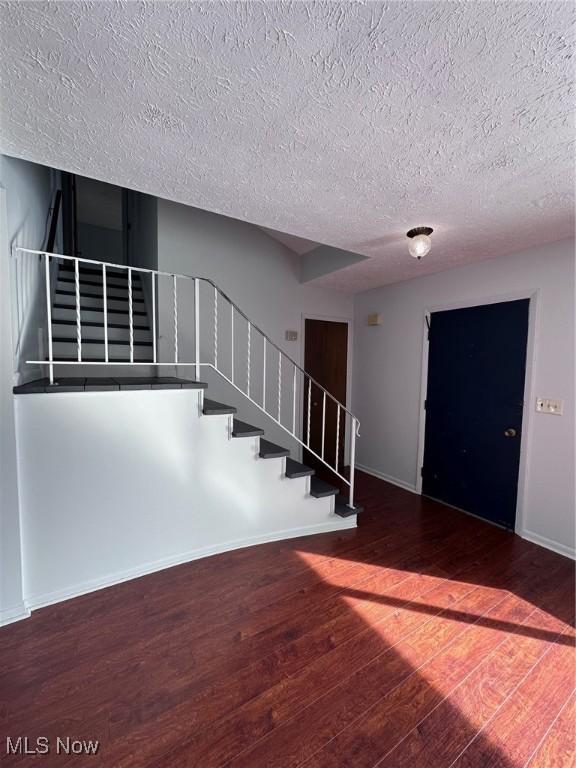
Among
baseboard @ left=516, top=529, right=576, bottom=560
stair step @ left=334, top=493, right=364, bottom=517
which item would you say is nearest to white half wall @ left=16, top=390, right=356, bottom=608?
stair step @ left=334, top=493, right=364, bottom=517

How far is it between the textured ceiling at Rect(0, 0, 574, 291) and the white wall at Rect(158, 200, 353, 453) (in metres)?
1.34

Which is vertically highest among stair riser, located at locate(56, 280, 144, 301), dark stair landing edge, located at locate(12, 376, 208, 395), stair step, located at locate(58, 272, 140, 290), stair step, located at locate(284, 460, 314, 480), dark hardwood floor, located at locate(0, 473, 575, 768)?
stair step, located at locate(58, 272, 140, 290)

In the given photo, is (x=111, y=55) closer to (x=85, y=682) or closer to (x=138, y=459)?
(x=138, y=459)

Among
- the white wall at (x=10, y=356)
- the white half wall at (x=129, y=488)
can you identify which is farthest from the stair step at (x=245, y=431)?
the white wall at (x=10, y=356)

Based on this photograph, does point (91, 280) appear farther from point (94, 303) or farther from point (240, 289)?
point (240, 289)

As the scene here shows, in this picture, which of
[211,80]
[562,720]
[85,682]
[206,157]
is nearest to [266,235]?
[206,157]

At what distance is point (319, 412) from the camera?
427 cm

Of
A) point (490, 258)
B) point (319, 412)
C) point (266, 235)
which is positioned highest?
point (266, 235)

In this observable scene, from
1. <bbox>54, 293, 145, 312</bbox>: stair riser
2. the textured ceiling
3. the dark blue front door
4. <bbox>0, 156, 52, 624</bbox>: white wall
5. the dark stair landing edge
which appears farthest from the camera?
<bbox>54, 293, 145, 312</bbox>: stair riser

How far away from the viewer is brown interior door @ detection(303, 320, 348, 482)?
418 cm

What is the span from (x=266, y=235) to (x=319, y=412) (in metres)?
2.29

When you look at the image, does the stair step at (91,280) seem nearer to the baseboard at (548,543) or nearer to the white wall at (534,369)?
the white wall at (534,369)

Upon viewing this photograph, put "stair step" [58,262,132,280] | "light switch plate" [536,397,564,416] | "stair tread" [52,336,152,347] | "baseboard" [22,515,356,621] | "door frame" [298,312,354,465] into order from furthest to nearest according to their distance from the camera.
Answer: "door frame" [298,312,354,465]
"stair step" [58,262,132,280]
"stair tread" [52,336,152,347]
"light switch plate" [536,397,564,416]
"baseboard" [22,515,356,621]

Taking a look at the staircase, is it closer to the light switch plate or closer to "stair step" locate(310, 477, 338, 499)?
"stair step" locate(310, 477, 338, 499)
